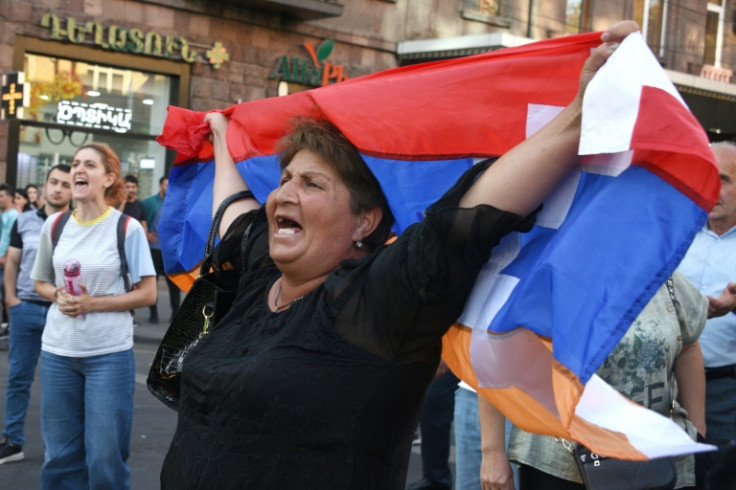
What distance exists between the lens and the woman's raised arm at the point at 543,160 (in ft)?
6.89

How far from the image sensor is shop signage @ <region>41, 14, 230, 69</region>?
15.4m

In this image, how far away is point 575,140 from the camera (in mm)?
2082

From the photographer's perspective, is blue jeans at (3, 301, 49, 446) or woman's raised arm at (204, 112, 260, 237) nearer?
woman's raised arm at (204, 112, 260, 237)

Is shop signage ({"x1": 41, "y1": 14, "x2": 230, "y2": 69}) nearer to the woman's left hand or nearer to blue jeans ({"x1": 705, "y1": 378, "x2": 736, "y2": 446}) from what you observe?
the woman's left hand

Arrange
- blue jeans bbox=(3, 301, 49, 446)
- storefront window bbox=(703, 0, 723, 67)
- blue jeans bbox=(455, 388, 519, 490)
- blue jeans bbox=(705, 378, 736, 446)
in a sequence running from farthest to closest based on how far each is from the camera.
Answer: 1. storefront window bbox=(703, 0, 723, 67)
2. blue jeans bbox=(3, 301, 49, 446)
3. blue jeans bbox=(455, 388, 519, 490)
4. blue jeans bbox=(705, 378, 736, 446)

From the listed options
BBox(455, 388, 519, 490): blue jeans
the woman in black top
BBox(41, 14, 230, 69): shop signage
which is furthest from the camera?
BBox(41, 14, 230, 69): shop signage

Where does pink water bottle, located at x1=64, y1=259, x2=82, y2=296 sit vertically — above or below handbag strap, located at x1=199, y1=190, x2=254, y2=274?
below

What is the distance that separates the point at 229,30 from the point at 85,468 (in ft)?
43.7

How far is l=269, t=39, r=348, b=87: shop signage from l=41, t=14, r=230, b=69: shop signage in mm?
1071

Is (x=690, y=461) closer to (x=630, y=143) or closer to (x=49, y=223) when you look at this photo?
(x=630, y=143)

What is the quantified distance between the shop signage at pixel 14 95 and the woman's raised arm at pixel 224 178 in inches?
428

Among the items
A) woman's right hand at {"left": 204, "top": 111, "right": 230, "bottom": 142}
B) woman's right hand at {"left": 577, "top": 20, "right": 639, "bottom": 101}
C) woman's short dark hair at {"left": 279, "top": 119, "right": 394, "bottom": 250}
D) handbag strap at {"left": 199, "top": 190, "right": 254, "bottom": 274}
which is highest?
woman's right hand at {"left": 577, "top": 20, "right": 639, "bottom": 101}

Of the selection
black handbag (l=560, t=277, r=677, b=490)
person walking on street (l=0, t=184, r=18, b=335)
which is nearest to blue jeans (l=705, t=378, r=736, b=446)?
black handbag (l=560, t=277, r=677, b=490)

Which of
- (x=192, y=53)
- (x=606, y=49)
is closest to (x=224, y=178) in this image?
(x=606, y=49)
